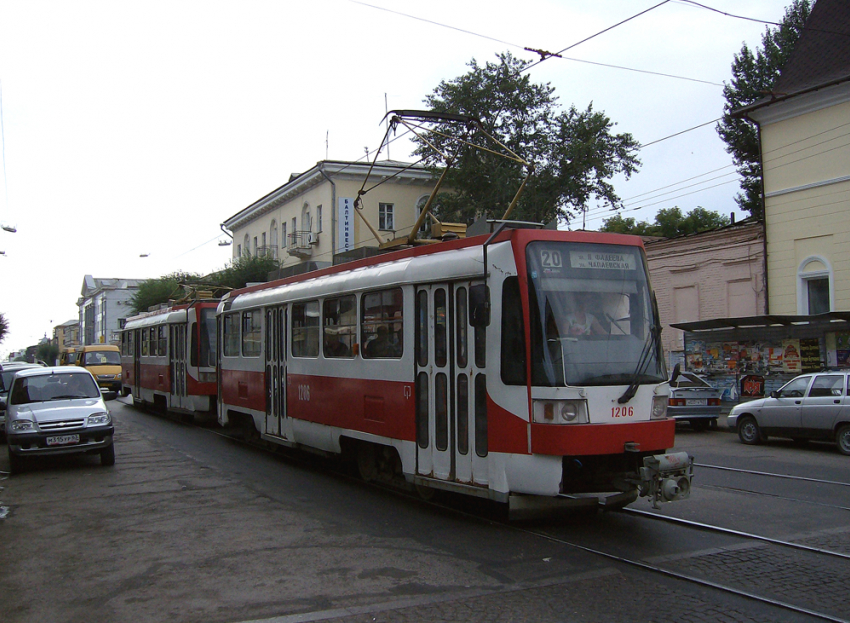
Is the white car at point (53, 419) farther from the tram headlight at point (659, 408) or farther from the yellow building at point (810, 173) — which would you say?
the yellow building at point (810, 173)

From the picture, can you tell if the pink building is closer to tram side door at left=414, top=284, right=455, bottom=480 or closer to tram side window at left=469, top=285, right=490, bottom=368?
tram side door at left=414, top=284, right=455, bottom=480

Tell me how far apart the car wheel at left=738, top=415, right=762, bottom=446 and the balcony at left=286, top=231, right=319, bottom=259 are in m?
29.2

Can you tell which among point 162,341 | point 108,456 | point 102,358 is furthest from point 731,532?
point 102,358

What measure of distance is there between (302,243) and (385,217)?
16.3 ft

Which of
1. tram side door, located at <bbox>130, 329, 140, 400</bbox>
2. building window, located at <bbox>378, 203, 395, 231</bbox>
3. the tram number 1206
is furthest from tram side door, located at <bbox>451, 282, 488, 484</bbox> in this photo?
building window, located at <bbox>378, 203, 395, 231</bbox>

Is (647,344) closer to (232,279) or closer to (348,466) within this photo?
(348,466)

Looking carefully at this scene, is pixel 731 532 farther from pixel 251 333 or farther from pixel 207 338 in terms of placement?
pixel 207 338

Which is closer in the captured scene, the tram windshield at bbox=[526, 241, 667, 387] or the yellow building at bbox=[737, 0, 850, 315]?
the tram windshield at bbox=[526, 241, 667, 387]

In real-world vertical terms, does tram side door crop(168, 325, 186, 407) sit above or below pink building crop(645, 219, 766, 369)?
below

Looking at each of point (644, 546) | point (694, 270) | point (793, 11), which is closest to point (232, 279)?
point (694, 270)

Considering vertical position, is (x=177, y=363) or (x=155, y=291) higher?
(x=155, y=291)

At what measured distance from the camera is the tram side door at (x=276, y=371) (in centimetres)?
1284

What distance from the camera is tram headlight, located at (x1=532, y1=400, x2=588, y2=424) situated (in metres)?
7.17

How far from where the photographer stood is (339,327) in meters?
10.8
